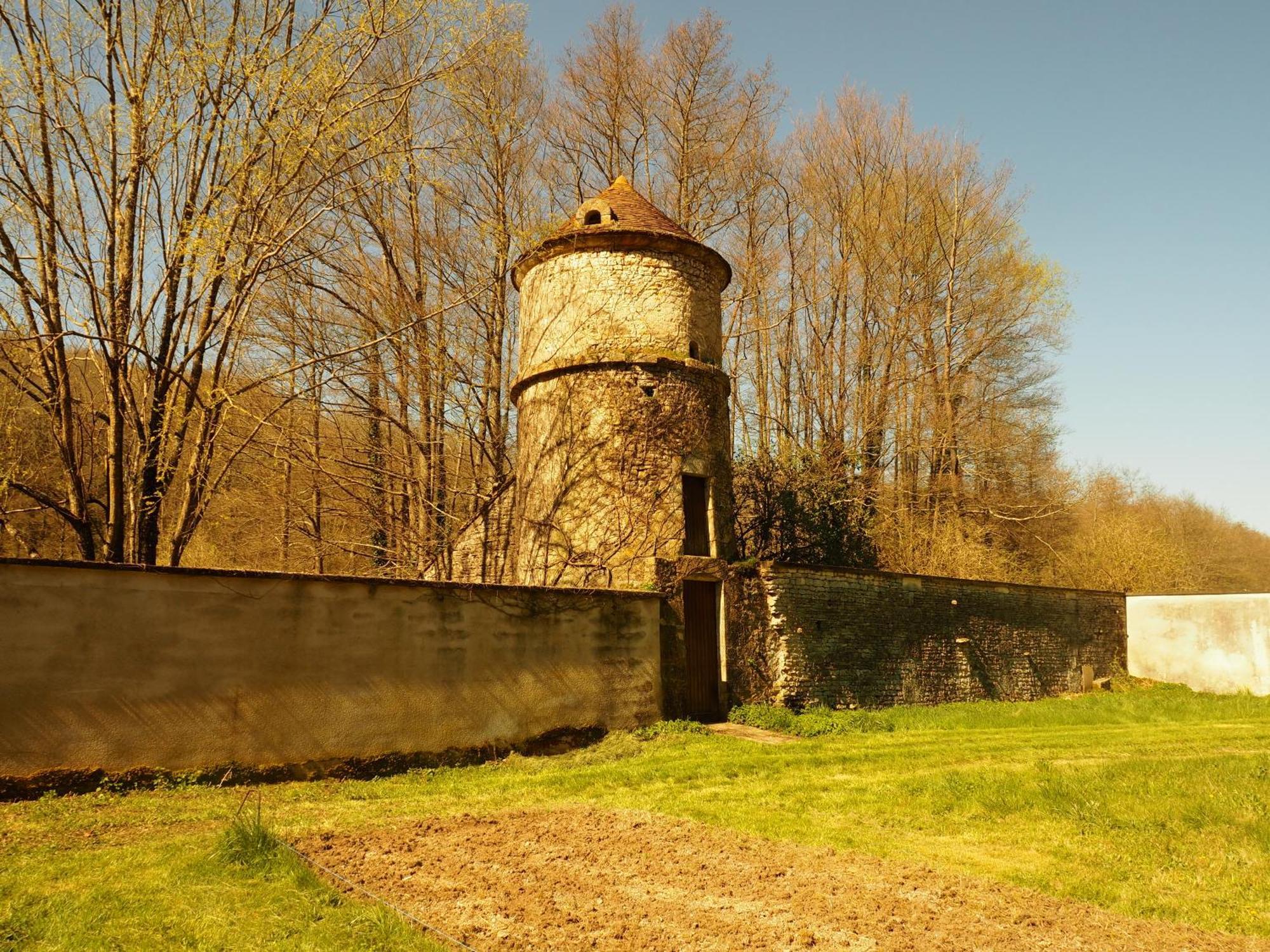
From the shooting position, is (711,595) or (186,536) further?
(711,595)

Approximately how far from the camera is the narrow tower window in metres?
13.9

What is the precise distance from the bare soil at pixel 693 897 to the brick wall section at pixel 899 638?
24.1 ft

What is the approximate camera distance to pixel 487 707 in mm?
9766

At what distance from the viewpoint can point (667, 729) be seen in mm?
11578

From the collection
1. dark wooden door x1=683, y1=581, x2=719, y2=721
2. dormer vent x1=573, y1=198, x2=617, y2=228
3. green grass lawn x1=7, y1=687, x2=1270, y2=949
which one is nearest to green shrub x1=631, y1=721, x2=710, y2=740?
green grass lawn x1=7, y1=687, x2=1270, y2=949

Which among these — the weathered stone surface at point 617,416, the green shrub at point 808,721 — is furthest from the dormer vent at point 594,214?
the green shrub at point 808,721

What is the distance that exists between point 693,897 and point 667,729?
6584 millimetres

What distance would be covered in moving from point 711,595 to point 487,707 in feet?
16.6

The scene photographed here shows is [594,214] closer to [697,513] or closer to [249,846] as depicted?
[697,513]

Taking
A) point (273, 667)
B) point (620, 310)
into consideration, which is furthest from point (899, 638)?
point (273, 667)

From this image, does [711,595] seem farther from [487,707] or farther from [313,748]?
[313,748]

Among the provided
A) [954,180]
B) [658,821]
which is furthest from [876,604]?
[954,180]

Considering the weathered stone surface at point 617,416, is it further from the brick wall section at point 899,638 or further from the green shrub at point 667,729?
the green shrub at point 667,729

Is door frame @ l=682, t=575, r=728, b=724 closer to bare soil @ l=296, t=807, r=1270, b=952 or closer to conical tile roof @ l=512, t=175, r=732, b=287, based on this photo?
conical tile roof @ l=512, t=175, r=732, b=287
